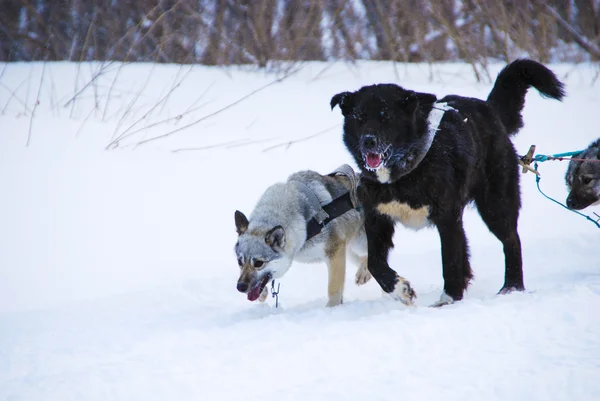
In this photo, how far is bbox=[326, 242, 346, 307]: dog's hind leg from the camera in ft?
15.9

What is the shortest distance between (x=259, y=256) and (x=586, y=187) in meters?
2.91

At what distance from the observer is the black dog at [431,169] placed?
13.2ft

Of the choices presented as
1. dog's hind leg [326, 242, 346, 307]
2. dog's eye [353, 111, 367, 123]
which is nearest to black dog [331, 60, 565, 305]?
dog's eye [353, 111, 367, 123]

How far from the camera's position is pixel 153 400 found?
2857 millimetres

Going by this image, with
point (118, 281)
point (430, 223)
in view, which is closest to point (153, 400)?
point (430, 223)

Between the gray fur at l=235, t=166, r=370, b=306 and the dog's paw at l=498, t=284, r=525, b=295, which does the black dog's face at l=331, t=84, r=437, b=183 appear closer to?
the gray fur at l=235, t=166, r=370, b=306

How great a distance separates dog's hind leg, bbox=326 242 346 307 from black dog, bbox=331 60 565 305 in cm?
56

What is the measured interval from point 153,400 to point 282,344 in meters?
0.79

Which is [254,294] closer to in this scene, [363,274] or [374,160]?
[363,274]

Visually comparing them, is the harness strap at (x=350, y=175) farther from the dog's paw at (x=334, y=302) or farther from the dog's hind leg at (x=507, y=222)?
the dog's hind leg at (x=507, y=222)

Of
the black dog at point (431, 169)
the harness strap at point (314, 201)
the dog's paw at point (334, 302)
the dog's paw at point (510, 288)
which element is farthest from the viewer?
the harness strap at point (314, 201)

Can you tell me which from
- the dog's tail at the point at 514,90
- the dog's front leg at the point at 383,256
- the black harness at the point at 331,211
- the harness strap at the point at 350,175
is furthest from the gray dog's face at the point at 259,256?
the dog's tail at the point at 514,90

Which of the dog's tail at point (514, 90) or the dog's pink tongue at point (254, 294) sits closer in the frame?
the dog's pink tongue at point (254, 294)

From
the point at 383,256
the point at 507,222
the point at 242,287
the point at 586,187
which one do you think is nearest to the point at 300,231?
the point at 242,287
